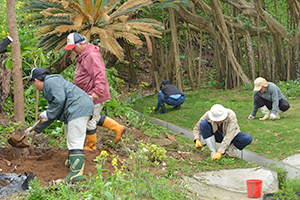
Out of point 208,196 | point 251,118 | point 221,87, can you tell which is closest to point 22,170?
point 208,196

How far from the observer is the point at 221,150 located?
6898 mm

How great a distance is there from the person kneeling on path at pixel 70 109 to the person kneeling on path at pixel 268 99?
18.2 feet

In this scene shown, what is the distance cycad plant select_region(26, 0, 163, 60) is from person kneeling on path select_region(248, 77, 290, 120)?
12.0ft

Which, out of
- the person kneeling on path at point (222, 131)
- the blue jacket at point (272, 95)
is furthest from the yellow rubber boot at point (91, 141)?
the blue jacket at point (272, 95)

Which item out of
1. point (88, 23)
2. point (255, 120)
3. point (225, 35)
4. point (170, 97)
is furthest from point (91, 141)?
point (225, 35)

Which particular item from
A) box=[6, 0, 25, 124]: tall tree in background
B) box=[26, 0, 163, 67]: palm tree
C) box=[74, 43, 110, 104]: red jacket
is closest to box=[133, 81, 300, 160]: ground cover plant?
box=[26, 0, 163, 67]: palm tree

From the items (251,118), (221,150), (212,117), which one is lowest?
(251,118)

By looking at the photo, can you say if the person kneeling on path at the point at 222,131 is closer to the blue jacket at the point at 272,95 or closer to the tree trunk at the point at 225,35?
the blue jacket at the point at 272,95

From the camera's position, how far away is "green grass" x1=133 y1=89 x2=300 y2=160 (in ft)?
25.1

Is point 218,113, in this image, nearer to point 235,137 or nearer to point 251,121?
point 235,137

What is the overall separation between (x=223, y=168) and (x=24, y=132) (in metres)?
3.31

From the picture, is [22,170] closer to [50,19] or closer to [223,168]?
[223,168]

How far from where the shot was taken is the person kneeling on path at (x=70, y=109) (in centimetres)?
506

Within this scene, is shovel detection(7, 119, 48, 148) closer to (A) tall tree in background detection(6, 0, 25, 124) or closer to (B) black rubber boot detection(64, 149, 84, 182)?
(A) tall tree in background detection(6, 0, 25, 124)
